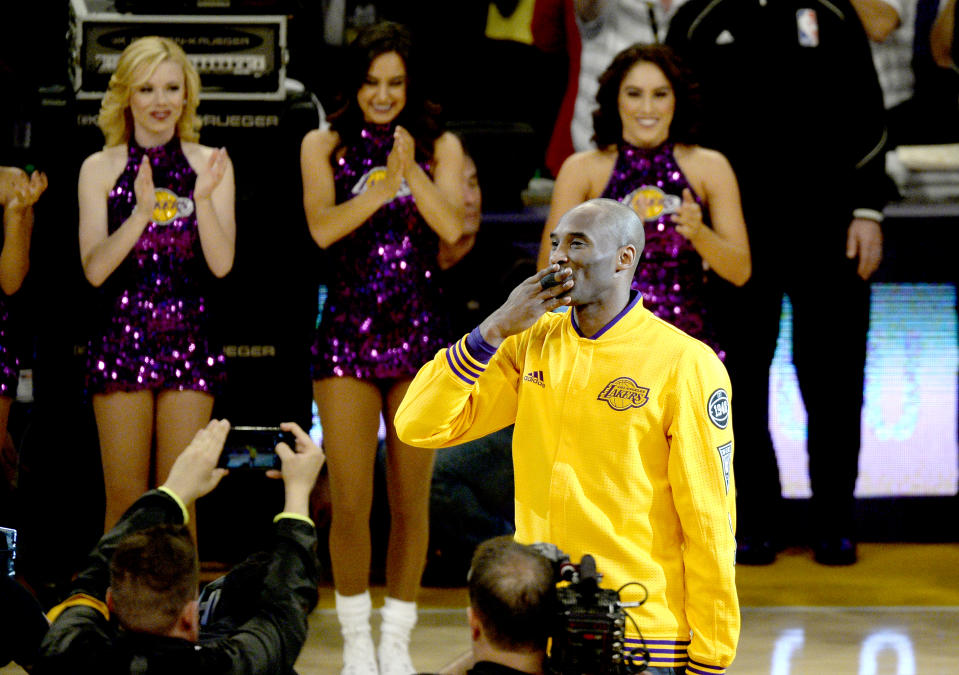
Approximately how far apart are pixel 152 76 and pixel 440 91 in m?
2.08

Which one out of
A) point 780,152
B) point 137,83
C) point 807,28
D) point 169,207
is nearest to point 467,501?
point 169,207

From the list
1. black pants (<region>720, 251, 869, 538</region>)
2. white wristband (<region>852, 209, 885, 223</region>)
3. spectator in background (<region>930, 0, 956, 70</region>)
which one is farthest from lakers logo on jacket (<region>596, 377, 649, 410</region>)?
spectator in background (<region>930, 0, 956, 70</region>)

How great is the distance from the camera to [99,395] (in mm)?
3695

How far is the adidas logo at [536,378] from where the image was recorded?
2455 mm

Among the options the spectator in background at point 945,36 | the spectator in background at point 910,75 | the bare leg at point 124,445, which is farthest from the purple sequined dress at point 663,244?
the spectator in background at point 945,36

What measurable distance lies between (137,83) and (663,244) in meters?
1.61

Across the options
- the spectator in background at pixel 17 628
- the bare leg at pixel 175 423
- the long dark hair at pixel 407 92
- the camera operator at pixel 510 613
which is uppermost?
the long dark hair at pixel 407 92

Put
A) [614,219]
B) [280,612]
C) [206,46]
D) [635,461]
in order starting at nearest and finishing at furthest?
[280,612], [635,461], [614,219], [206,46]

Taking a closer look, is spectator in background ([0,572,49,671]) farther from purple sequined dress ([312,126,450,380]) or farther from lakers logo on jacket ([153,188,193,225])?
lakers logo on jacket ([153,188,193,225])

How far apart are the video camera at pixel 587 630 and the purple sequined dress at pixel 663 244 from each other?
5.74ft

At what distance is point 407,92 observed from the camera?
3.89m

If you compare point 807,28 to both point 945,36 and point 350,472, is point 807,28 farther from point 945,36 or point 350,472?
point 350,472

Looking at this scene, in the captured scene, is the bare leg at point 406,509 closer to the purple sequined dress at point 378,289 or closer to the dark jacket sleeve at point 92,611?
the purple sequined dress at point 378,289

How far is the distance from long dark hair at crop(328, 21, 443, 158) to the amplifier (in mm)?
533
